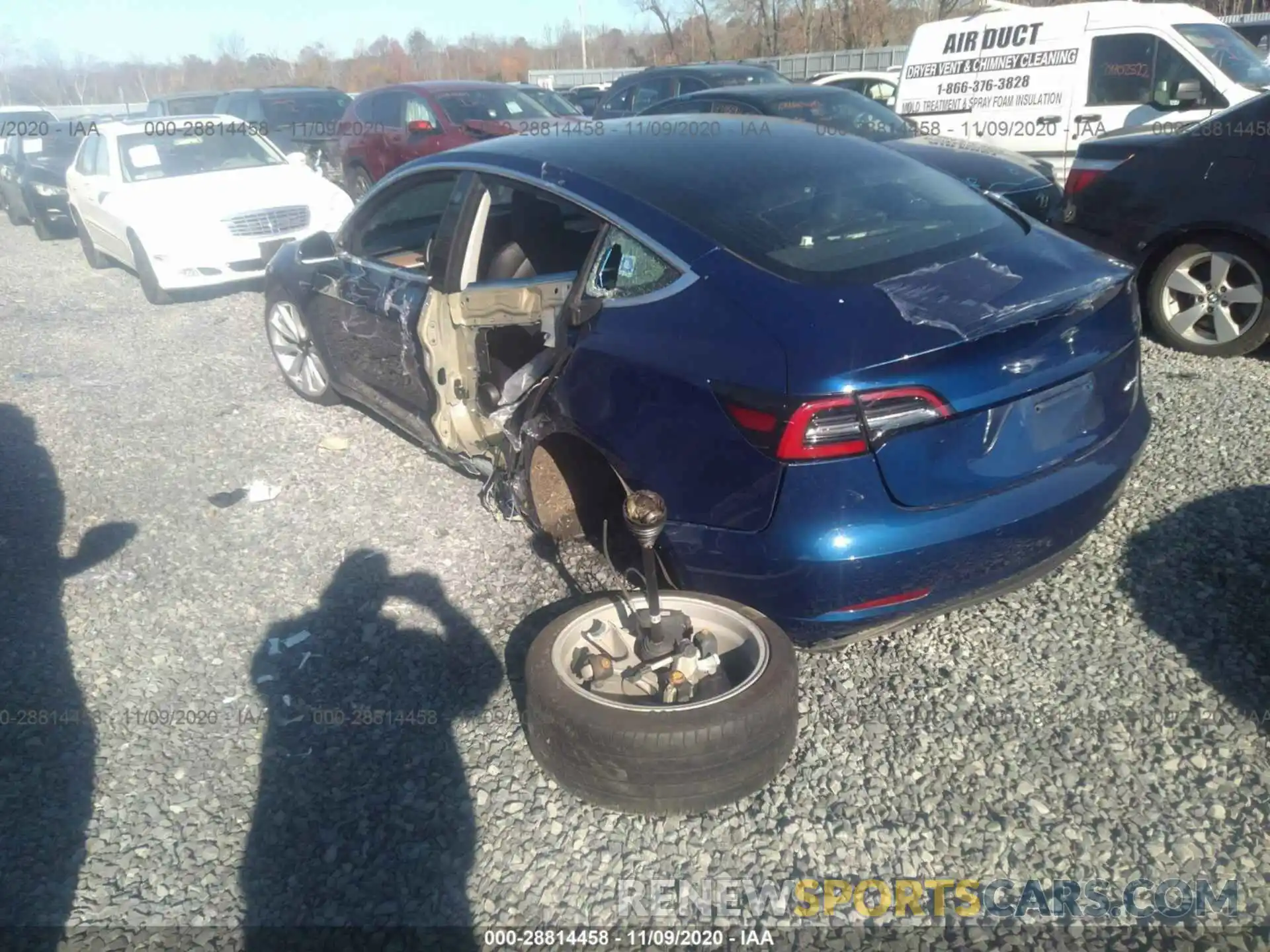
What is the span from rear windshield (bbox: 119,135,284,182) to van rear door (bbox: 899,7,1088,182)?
285 inches

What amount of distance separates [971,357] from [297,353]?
4.42 meters

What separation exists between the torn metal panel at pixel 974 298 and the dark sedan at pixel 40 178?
14.1 metres

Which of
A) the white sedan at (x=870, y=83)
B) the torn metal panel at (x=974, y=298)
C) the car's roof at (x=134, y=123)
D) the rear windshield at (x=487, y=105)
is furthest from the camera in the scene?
the white sedan at (x=870, y=83)

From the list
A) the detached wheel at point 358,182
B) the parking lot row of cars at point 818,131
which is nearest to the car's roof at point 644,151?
the parking lot row of cars at point 818,131

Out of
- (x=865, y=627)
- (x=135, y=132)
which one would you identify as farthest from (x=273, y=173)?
(x=865, y=627)

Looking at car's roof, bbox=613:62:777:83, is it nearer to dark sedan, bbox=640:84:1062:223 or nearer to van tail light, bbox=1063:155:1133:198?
dark sedan, bbox=640:84:1062:223

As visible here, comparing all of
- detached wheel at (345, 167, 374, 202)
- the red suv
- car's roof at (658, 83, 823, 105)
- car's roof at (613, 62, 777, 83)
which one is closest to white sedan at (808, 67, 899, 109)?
car's roof at (613, 62, 777, 83)

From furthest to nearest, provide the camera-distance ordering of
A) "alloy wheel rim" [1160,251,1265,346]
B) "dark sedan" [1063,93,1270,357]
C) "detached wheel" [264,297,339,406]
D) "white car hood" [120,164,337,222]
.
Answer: "white car hood" [120,164,337,222] → "detached wheel" [264,297,339,406] → "alloy wheel rim" [1160,251,1265,346] → "dark sedan" [1063,93,1270,357]

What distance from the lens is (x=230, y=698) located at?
3.26 m

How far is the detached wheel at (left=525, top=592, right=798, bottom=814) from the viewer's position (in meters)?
2.46

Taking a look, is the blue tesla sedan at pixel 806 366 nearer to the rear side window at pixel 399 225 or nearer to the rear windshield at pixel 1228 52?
the rear side window at pixel 399 225

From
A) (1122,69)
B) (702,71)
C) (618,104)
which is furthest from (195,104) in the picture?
(1122,69)

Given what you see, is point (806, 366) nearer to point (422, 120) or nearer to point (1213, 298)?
point (1213, 298)

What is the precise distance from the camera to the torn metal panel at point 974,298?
2633 millimetres
